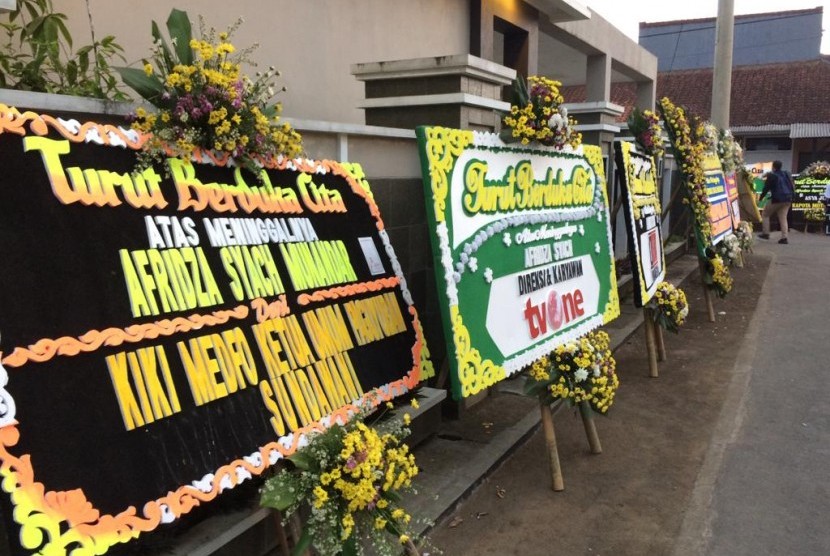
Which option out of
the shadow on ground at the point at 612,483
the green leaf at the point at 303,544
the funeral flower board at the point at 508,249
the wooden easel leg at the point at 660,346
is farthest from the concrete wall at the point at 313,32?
the wooden easel leg at the point at 660,346

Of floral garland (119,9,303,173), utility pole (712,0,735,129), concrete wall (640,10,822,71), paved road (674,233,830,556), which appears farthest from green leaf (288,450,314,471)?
concrete wall (640,10,822,71)

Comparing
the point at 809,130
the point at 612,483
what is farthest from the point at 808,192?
the point at 612,483

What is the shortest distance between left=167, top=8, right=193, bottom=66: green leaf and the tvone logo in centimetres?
240

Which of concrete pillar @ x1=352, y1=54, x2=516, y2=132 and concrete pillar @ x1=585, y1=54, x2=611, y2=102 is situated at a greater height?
concrete pillar @ x1=585, y1=54, x2=611, y2=102

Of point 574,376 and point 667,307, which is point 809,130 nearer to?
point 667,307

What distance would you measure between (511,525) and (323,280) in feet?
5.64

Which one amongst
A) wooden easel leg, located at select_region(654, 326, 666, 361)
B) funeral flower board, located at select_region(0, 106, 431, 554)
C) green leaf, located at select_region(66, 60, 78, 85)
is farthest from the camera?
wooden easel leg, located at select_region(654, 326, 666, 361)

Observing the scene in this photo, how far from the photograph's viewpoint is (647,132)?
6848 millimetres

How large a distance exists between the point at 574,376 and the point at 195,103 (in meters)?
2.70

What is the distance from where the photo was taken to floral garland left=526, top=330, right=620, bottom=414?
4043 mm

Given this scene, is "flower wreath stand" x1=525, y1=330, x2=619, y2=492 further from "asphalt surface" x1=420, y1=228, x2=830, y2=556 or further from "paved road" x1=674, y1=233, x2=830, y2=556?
"paved road" x1=674, y1=233, x2=830, y2=556

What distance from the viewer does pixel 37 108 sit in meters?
2.28

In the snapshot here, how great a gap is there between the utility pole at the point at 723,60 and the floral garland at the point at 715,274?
6.62 metres

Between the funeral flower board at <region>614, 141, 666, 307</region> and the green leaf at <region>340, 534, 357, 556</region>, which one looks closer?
the green leaf at <region>340, 534, 357, 556</region>
